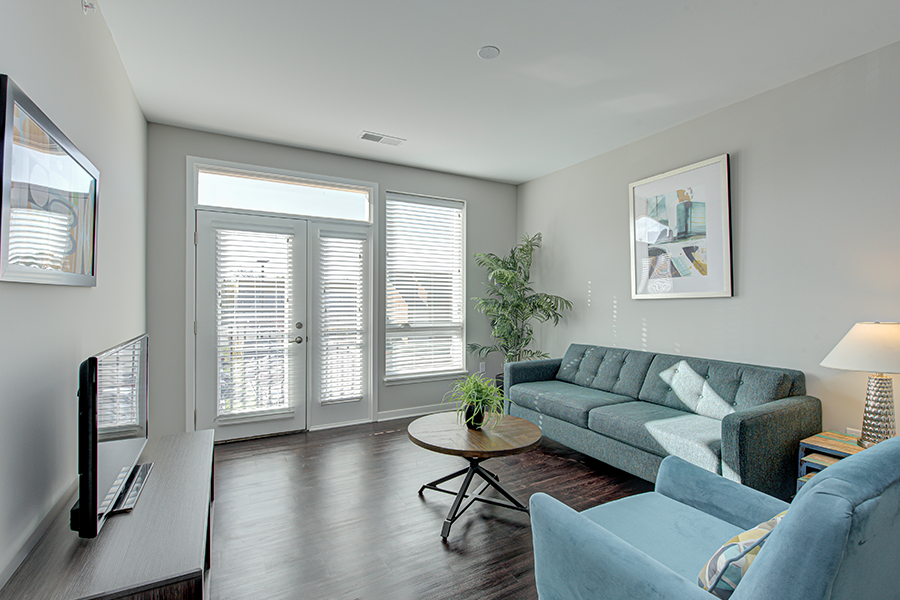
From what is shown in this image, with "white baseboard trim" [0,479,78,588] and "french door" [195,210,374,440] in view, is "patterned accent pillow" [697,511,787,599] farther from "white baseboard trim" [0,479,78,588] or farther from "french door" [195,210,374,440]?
"french door" [195,210,374,440]

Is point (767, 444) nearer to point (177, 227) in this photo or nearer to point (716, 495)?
point (716, 495)

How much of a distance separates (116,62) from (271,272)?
1.92 m

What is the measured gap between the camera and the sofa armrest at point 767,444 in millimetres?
2285

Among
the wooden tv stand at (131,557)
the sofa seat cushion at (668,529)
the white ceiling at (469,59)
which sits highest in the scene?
the white ceiling at (469,59)

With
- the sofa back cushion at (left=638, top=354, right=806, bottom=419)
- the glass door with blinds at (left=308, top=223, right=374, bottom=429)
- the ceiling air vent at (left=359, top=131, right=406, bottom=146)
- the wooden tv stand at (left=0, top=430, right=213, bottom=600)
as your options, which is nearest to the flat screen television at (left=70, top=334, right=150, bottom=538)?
the wooden tv stand at (left=0, top=430, right=213, bottom=600)

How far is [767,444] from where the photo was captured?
236cm


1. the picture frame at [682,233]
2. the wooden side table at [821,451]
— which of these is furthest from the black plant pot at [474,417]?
the picture frame at [682,233]

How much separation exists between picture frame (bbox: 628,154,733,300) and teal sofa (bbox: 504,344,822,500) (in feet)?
1.97

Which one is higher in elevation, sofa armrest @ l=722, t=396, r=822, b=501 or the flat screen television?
the flat screen television

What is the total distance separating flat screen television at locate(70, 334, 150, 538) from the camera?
4.18 ft

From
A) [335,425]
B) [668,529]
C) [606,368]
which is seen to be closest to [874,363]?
[668,529]

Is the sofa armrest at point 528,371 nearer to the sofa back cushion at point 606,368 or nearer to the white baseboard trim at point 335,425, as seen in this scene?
the sofa back cushion at point 606,368

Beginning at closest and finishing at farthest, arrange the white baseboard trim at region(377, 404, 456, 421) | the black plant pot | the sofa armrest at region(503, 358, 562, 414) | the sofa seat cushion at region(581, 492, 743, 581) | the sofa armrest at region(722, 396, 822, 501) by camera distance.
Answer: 1. the sofa seat cushion at region(581, 492, 743, 581)
2. the sofa armrest at region(722, 396, 822, 501)
3. the black plant pot
4. the sofa armrest at region(503, 358, 562, 414)
5. the white baseboard trim at region(377, 404, 456, 421)

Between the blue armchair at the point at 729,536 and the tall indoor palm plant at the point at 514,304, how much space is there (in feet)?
9.82
